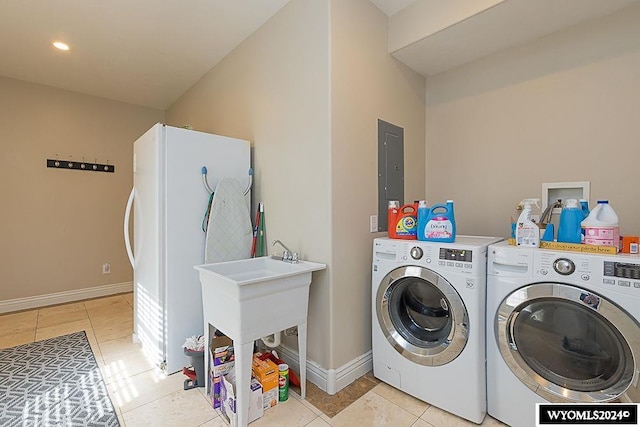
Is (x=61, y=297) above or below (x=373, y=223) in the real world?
below

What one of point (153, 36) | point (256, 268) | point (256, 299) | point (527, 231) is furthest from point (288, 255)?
point (153, 36)

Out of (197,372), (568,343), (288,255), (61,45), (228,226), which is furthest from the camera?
(61,45)

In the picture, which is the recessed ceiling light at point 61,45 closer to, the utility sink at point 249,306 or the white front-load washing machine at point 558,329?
the utility sink at point 249,306

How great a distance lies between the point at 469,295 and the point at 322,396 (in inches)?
41.4

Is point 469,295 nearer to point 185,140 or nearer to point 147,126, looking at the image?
point 185,140

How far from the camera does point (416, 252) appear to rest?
1734 mm

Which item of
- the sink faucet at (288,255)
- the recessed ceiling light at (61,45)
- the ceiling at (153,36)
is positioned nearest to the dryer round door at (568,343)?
the sink faucet at (288,255)

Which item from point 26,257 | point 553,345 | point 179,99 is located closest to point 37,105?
point 179,99

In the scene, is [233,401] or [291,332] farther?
[291,332]

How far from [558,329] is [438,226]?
2.38 feet

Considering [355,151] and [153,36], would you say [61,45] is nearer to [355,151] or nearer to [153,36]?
[153,36]

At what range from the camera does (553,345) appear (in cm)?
142

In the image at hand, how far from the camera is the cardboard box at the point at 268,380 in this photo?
5.49 ft

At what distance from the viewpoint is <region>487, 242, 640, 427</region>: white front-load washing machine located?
1.21 metres
